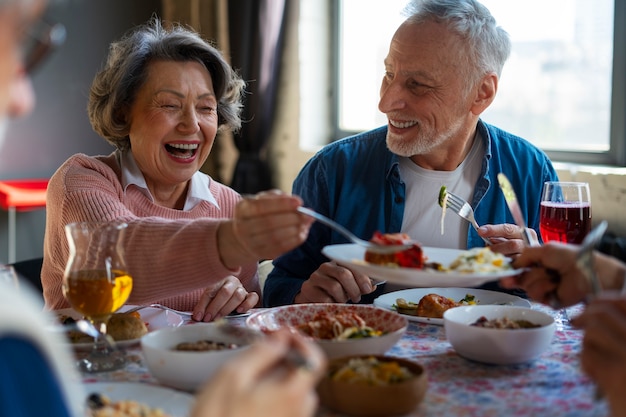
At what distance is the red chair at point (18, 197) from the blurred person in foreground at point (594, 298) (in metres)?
3.41

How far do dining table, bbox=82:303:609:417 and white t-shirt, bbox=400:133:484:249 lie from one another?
779mm

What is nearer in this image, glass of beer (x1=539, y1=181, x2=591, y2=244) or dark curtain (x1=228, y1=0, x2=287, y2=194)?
glass of beer (x1=539, y1=181, x2=591, y2=244)

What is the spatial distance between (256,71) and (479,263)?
A: 3.50m

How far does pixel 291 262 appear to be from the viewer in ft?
7.91

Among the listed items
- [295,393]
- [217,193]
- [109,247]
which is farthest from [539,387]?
[217,193]

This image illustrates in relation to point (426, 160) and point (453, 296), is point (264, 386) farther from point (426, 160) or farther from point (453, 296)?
point (426, 160)

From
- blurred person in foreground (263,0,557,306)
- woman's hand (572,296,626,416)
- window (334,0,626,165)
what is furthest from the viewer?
window (334,0,626,165)

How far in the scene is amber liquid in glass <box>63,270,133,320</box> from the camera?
146 cm

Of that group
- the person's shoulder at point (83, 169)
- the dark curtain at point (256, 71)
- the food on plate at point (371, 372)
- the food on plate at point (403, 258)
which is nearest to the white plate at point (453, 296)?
the food on plate at point (403, 258)

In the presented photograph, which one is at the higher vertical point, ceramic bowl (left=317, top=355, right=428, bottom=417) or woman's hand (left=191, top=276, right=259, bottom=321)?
ceramic bowl (left=317, top=355, right=428, bottom=417)

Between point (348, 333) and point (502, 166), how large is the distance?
126 centimetres

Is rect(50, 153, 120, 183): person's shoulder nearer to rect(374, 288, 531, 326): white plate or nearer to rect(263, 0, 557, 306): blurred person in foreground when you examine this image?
rect(263, 0, 557, 306): blurred person in foreground

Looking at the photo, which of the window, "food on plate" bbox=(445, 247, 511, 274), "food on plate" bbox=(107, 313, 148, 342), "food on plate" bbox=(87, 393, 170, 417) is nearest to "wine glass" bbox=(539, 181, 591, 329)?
"food on plate" bbox=(445, 247, 511, 274)

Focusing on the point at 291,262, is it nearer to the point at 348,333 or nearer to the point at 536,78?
the point at 348,333
